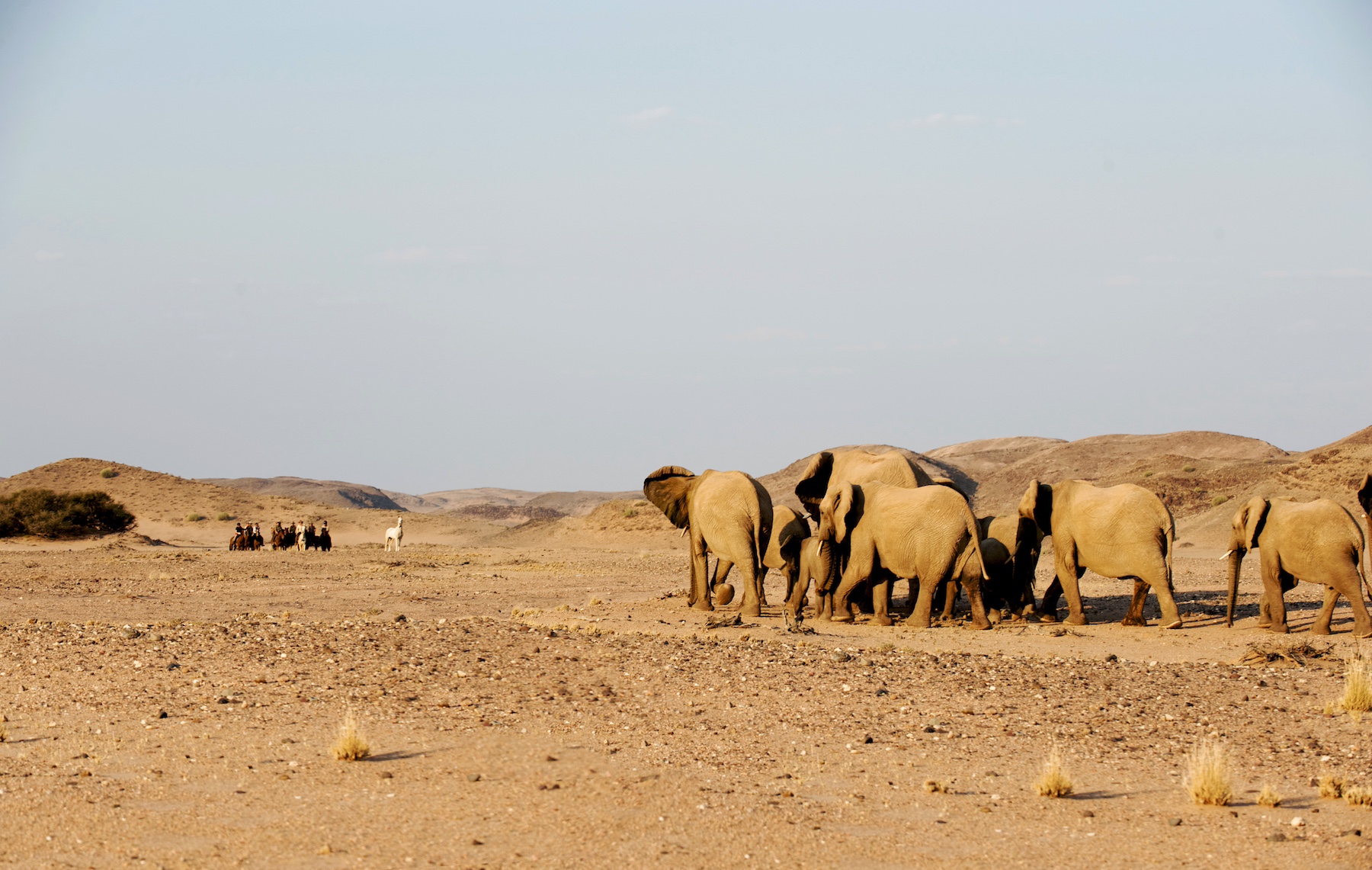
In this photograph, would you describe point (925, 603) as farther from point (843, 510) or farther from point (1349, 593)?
point (1349, 593)

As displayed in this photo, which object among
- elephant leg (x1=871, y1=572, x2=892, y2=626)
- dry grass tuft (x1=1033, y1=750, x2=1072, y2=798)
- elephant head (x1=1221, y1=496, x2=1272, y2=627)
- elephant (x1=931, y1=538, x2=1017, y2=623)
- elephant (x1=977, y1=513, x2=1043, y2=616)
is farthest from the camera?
elephant (x1=977, y1=513, x2=1043, y2=616)

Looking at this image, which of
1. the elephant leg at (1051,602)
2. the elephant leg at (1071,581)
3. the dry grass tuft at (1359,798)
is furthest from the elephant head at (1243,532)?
the dry grass tuft at (1359,798)

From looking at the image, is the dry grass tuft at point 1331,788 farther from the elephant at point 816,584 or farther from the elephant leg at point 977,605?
the elephant at point 816,584

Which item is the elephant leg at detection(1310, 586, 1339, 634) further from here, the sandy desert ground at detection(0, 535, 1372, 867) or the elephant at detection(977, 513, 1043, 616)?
the elephant at detection(977, 513, 1043, 616)

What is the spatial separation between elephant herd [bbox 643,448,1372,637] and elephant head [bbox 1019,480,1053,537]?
0.02 meters

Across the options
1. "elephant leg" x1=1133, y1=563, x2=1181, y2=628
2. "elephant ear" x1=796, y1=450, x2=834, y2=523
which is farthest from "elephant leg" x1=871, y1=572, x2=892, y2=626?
"elephant leg" x1=1133, y1=563, x2=1181, y2=628

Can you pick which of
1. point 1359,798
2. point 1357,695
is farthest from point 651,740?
point 1357,695

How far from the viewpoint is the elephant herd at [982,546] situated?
17250 millimetres

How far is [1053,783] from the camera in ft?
28.9

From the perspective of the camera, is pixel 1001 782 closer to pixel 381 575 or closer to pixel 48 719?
pixel 48 719

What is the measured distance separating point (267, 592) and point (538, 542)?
30766mm

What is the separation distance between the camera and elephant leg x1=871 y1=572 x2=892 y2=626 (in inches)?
745

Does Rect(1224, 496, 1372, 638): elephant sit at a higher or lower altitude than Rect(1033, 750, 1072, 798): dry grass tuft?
higher

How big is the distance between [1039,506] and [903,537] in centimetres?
312
